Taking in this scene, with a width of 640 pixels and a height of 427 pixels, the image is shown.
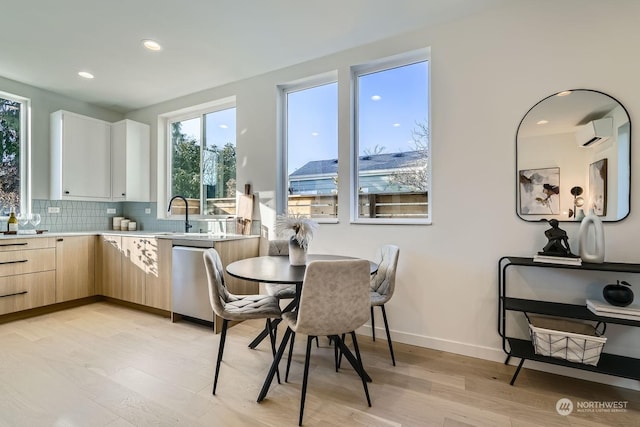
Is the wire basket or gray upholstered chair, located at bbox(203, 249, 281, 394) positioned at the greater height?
gray upholstered chair, located at bbox(203, 249, 281, 394)

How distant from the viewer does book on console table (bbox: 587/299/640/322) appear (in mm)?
1810

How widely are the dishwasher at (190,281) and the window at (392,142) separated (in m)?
1.61

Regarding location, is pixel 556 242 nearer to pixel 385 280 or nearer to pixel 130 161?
pixel 385 280

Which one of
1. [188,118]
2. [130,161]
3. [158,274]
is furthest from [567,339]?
[130,161]

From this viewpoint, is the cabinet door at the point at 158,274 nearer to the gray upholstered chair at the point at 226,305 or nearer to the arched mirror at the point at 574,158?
the gray upholstered chair at the point at 226,305

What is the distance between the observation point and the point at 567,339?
193 centimetres

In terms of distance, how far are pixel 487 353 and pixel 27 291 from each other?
4.61 metres

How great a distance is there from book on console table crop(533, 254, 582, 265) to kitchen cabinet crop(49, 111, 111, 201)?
5144 millimetres

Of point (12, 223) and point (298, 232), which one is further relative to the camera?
point (12, 223)

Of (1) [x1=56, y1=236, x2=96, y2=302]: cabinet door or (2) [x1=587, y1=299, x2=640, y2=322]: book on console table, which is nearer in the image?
(2) [x1=587, y1=299, x2=640, y2=322]: book on console table

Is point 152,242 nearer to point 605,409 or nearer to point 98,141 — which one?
point 98,141

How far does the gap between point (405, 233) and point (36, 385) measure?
2.93 metres

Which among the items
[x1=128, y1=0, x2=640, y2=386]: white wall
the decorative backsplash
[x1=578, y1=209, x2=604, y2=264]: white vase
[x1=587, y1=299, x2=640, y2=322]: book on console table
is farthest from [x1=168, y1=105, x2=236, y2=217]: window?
Answer: [x1=587, y1=299, x2=640, y2=322]: book on console table

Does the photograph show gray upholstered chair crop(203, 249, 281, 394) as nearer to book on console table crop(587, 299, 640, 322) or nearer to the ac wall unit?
book on console table crop(587, 299, 640, 322)
